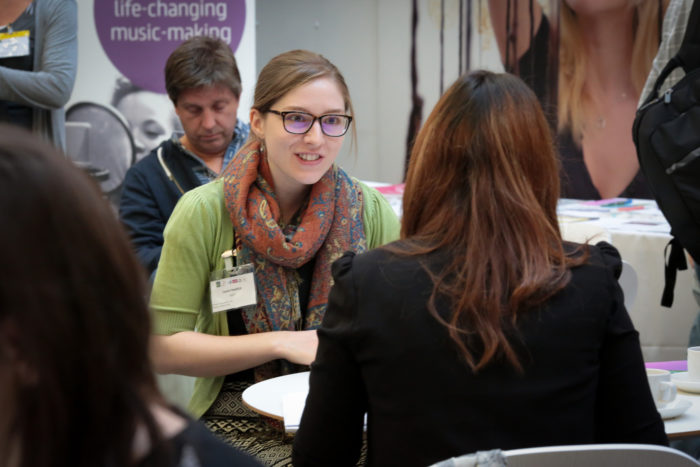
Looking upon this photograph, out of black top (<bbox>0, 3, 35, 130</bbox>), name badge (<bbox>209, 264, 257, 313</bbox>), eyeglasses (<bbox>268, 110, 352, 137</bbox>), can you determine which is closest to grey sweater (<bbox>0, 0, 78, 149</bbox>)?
black top (<bbox>0, 3, 35, 130</bbox>)

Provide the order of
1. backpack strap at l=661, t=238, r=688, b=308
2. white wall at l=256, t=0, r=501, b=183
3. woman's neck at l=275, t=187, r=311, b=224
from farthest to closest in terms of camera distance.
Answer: white wall at l=256, t=0, r=501, b=183 → backpack strap at l=661, t=238, r=688, b=308 → woman's neck at l=275, t=187, r=311, b=224

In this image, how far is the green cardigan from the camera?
2.05 meters

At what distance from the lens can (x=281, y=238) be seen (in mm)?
2113

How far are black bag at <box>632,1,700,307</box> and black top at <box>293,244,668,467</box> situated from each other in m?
1.08

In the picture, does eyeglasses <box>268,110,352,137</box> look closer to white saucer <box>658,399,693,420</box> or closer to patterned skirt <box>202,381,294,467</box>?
patterned skirt <box>202,381,294,467</box>

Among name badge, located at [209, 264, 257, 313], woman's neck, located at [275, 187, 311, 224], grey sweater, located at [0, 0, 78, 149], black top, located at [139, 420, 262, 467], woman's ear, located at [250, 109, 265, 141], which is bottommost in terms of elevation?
name badge, located at [209, 264, 257, 313]

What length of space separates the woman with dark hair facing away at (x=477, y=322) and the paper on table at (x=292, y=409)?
111mm

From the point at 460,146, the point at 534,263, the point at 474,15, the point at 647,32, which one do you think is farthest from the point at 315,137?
the point at 474,15

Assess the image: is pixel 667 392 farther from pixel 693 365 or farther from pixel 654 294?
pixel 654 294

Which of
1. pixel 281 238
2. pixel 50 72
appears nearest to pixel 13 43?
pixel 50 72

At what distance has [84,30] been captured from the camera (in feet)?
13.5

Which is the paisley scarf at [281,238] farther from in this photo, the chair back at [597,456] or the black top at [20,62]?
the black top at [20,62]

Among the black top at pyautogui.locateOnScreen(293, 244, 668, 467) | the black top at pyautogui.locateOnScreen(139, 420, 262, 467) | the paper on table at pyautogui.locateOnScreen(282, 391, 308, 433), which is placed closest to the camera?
the black top at pyautogui.locateOnScreen(139, 420, 262, 467)

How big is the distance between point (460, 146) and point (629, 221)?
113 inches
